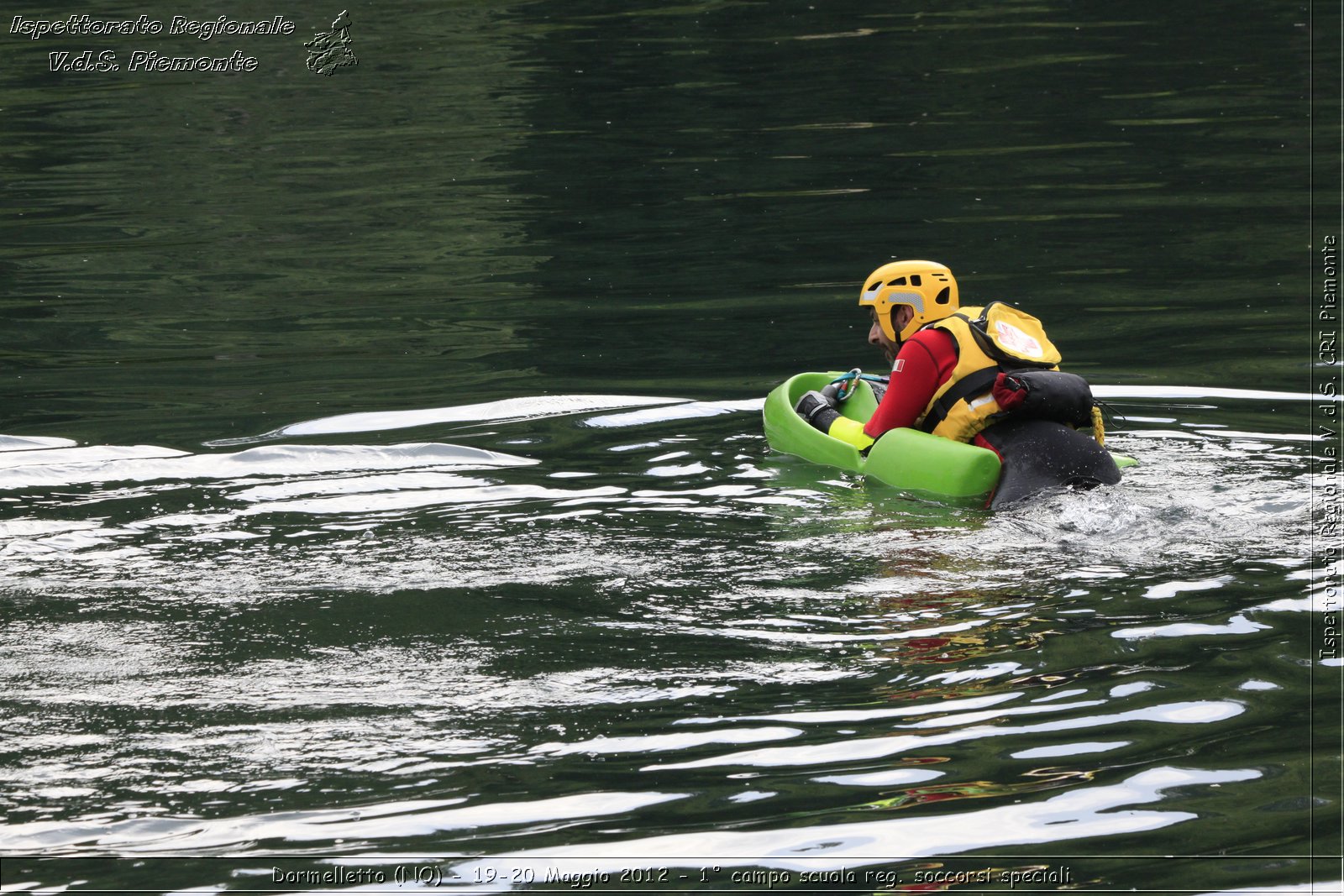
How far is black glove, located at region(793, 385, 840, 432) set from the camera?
29.3ft

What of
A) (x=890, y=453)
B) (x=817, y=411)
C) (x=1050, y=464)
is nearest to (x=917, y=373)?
(x=890, y=453)

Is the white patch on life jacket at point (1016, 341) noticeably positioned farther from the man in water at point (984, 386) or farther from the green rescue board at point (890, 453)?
the green rescue board at point (890, 453)

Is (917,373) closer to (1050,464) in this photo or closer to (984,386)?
(984,386)

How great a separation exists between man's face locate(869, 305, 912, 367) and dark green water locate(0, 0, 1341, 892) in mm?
763

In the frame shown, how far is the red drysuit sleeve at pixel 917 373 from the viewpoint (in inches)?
312

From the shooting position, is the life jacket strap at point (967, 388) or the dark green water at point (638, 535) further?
the life jacket strap at point (967, 388)

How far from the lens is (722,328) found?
1191 centimetres

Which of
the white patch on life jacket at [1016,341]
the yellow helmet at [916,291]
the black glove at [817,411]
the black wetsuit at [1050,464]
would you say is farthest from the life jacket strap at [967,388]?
the black glove at [817,411]

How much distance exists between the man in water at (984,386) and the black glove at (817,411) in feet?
1.10

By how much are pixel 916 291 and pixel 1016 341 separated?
67 centimetres

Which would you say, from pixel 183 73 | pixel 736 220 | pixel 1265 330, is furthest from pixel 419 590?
pixel 183 73

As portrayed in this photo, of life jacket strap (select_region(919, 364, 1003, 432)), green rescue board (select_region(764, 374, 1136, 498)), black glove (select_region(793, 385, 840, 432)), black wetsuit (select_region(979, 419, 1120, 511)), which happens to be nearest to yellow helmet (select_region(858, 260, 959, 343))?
life jacket strap (select_region(919, 364, 1003, 432))

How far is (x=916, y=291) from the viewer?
8.25 m

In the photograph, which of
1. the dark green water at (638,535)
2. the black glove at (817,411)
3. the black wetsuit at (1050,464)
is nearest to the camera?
the dark green water at (638,535)
